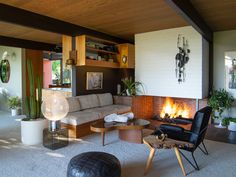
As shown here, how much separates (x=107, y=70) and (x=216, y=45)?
3.49m

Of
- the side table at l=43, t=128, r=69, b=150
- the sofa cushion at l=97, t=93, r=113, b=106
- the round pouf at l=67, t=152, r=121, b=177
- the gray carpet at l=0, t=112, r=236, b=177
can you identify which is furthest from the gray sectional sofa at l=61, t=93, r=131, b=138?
the round pouf at l=67, t=152, r=121, b=177

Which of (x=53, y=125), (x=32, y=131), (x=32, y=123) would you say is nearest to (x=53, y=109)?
(x=53, y=125)

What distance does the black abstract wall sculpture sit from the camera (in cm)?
545

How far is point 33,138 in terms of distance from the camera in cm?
402

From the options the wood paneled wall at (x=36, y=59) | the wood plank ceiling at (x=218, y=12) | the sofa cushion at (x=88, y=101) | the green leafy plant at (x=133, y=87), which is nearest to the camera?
the wood plank ceiling at (x=218, y=12)

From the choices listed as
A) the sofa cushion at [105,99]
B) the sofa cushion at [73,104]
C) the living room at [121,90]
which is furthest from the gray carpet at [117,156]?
the sofa cushion at [105,99]

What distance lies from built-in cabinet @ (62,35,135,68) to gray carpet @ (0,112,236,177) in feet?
7.33

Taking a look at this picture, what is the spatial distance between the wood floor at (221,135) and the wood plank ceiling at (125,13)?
109 inches

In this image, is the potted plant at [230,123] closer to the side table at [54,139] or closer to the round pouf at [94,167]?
the round pouf at [94,167]

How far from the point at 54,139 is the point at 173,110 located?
379 cm

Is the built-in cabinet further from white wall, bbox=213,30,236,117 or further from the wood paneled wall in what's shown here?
the wood paneled wall

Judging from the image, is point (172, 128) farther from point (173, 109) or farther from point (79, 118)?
point (173, 109)

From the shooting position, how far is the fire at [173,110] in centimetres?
602

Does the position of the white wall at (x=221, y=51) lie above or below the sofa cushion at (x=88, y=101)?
above
